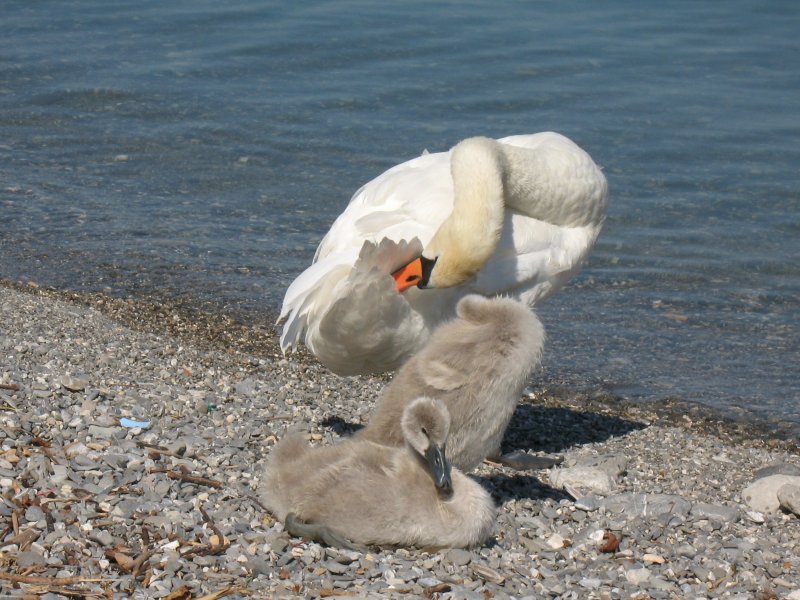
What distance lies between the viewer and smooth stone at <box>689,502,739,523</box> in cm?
581

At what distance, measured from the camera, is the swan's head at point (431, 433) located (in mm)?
5031

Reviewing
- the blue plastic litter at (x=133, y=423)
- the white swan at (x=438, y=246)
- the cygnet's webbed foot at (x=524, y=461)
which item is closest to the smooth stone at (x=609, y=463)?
the cygnet's webbed foot at (x=524, y=461)

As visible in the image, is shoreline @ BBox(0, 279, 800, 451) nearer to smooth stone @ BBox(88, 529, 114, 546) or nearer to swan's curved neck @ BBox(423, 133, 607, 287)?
swan's curved neck @ BBox(423, 133, 607, 287)

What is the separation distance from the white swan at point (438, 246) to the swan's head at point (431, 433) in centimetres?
129

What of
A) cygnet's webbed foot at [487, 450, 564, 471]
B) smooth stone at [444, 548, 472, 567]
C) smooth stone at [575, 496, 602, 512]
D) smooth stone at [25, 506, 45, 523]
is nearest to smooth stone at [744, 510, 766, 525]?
smooth stone at [575, 496, 602, 512]

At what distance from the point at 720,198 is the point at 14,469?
29.0 feet

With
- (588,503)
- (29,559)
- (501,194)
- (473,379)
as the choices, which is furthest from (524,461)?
(29,559)

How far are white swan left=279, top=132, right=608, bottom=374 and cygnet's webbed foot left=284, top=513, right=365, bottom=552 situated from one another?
1607 mm

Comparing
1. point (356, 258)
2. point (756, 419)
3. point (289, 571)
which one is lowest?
point (756, 419)

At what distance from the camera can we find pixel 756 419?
8250 mm

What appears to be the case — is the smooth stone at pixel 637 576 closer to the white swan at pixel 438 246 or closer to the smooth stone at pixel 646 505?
the smooth stone at pixel 646 505

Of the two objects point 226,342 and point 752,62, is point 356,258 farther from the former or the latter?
point 752,62

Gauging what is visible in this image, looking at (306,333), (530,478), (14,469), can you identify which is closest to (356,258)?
(306,333)

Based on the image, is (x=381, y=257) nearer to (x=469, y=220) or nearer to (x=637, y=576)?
(x=469, y=220)
